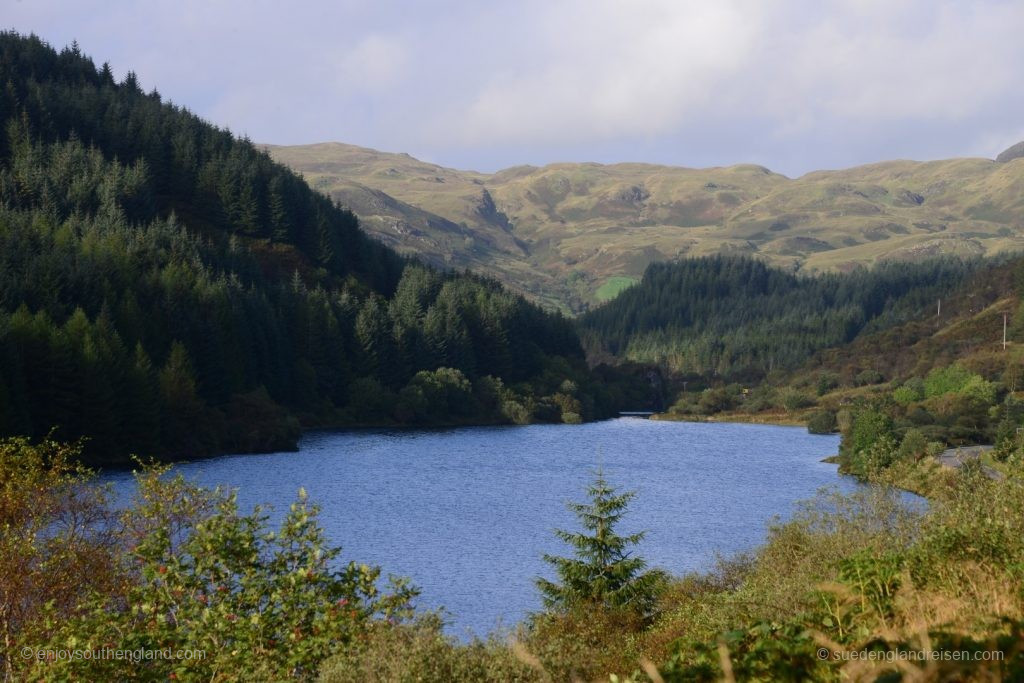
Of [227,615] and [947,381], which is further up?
[227,615]

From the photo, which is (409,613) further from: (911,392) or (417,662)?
(911,392)

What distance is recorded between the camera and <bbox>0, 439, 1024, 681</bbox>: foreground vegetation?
1340 centimetres

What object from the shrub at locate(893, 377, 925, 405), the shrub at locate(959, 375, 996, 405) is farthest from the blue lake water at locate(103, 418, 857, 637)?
the shrub at locate(959, 375, 996, 405)

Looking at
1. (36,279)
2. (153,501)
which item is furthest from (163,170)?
(153,501)

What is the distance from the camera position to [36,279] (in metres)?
114

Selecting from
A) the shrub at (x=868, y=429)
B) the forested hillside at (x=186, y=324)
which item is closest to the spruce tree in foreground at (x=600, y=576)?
the forested hillside at (x=186, y=324)

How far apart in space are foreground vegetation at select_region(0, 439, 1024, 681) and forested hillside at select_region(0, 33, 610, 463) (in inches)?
2565

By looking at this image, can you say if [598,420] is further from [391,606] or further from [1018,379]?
[391,606]

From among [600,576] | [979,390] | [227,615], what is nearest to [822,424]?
[979,390]

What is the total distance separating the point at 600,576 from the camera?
→ 1592 inches

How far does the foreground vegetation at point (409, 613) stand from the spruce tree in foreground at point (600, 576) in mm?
1920

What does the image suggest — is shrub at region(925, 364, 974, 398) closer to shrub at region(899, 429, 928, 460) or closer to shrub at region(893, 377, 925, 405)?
shrub at region(893, 377, 925, 405)

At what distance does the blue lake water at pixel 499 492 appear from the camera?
198 feet

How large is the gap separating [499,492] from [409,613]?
69.9 meters
